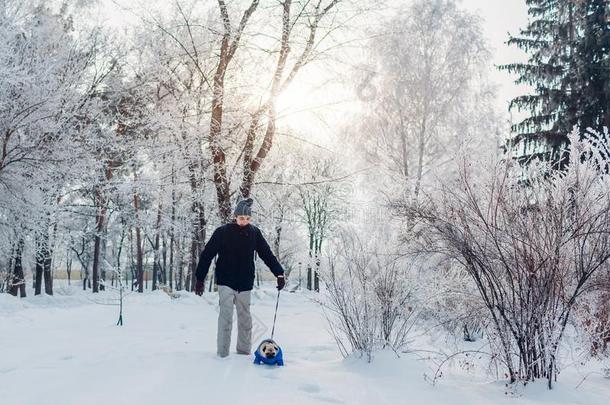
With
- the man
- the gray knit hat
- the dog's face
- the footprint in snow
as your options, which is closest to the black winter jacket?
→ the man

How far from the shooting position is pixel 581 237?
4367 mm

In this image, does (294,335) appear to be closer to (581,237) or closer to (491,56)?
(581,237)

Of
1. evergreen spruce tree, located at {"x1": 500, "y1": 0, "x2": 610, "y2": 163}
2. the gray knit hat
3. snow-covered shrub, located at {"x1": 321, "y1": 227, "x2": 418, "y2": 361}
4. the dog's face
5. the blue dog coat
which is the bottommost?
the blue dog coat

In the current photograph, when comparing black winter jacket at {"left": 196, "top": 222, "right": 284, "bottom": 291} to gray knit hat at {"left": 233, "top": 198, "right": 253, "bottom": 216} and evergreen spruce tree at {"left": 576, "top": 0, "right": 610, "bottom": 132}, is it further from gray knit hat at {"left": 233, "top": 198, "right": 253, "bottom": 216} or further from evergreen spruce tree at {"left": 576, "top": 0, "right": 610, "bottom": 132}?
evergreen spruce tree at {"left": 576, "top": 0, "right": 610, "bottom": 132}

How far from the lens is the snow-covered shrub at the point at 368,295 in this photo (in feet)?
18.4

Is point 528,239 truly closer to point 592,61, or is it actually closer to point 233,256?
point 233,256

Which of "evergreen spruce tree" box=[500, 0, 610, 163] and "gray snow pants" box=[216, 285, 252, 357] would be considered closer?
"gray snow pants" box=[216, 285, 252, 357]

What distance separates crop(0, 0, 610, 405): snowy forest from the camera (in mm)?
4375

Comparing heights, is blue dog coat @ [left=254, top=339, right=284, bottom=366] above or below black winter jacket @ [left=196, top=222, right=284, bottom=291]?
below

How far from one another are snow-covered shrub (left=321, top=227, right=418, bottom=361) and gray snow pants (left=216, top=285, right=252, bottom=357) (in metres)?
0.85

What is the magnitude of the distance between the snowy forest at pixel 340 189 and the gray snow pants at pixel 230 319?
0.24m

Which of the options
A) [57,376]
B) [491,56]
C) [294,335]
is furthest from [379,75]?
[57,376]

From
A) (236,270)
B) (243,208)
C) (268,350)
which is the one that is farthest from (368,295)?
(243,208)

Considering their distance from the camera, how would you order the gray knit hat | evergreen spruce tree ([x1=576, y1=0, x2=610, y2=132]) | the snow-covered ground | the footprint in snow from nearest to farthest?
the snow-covered ground < the footprint in snow < the gray knit hat < evergreen spruce tree ([x1=576, y1=0, x2=610, y2=132])
